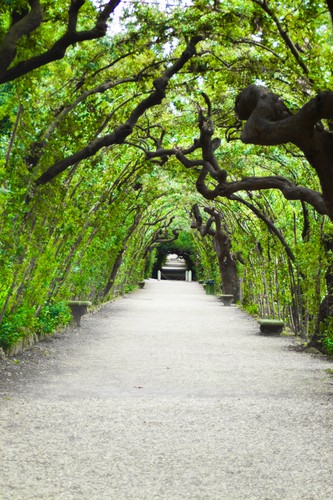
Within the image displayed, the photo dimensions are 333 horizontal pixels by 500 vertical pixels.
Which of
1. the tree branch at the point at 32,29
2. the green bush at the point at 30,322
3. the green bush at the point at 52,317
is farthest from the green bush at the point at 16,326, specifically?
the tree branch at the point at 32,29

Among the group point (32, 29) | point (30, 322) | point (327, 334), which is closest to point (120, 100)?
point (30, 322)

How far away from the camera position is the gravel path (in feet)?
15.3

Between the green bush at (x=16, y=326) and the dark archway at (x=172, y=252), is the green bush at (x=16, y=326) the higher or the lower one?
the lower one

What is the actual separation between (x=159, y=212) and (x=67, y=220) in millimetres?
26001

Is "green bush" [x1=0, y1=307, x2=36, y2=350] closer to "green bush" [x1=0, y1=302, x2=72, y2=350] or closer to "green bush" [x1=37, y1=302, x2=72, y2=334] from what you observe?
"green bush" [x1=0, y1=302, x2=72, y2=350]

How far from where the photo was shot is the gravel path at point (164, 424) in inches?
184

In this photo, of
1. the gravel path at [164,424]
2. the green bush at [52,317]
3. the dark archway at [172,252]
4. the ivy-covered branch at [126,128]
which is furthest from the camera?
the dark archway at [172,252]

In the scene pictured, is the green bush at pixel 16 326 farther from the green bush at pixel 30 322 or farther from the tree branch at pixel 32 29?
the tree branch at pixel 32 29

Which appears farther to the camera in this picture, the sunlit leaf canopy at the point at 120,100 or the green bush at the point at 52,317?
the green bush at the point at 52,317

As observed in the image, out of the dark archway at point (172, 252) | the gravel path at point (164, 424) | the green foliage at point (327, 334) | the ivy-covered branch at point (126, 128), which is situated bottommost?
the gravel path at point (164, 424)

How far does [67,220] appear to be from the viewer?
1231 centimetres

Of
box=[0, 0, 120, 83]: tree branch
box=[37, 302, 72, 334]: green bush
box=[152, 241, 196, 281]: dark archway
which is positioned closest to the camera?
box=[0, 0, 120, 83]: tree branch

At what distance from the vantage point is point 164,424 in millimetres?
6520

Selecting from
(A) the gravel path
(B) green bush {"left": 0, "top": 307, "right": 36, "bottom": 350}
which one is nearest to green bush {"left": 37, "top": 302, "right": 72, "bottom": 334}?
(A) the gravel path
